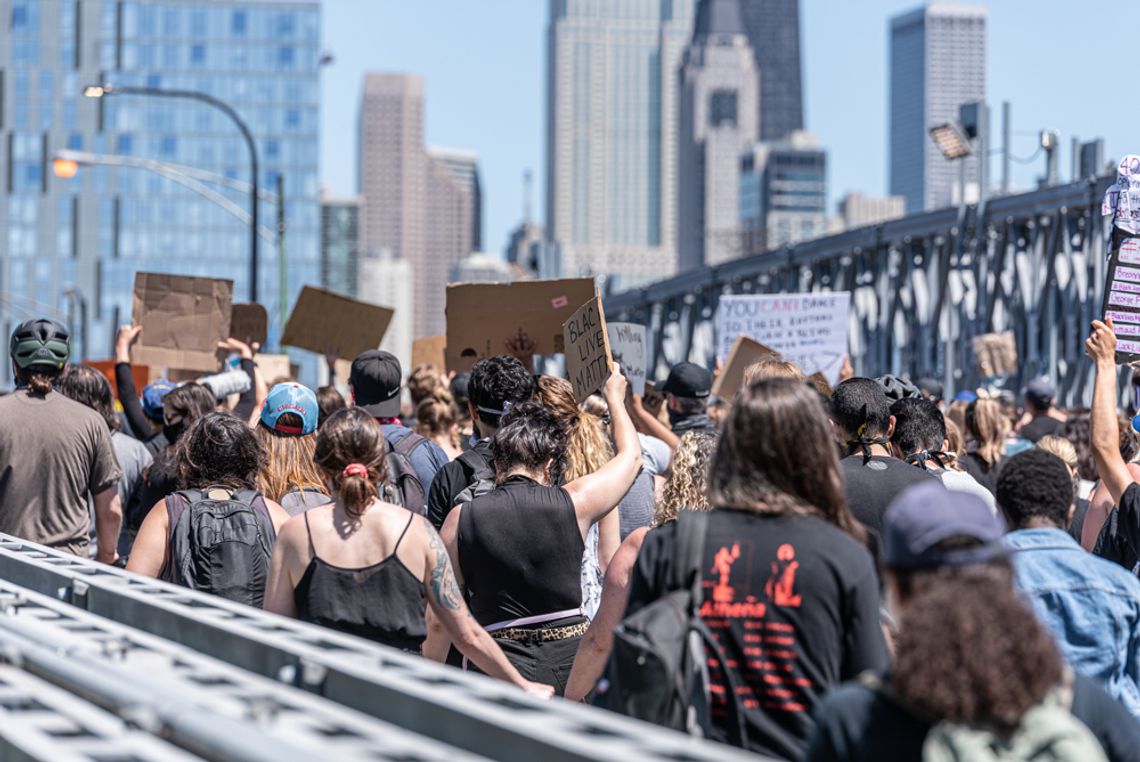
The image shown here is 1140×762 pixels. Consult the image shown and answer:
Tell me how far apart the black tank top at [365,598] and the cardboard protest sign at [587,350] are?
6.81 feet

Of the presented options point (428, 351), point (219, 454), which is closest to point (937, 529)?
point (219, 454)

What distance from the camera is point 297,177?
357ft

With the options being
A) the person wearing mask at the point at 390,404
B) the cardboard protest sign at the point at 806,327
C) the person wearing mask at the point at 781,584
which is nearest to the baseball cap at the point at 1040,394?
the cardboard protest sign at the point at 806,327

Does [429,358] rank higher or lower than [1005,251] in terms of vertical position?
lower

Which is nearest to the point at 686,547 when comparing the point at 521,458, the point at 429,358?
the point at 521,458

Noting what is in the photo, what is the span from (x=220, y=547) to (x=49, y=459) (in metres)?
1.62

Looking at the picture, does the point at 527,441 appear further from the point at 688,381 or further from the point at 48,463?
the point at 688,381

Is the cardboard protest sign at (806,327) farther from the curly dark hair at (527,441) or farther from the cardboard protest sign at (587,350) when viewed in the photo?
the curly dark hair at (527,441)

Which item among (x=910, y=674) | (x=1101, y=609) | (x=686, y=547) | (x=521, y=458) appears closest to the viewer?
(x=910, y=674)

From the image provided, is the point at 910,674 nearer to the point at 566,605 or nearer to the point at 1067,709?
the point at 1067,709

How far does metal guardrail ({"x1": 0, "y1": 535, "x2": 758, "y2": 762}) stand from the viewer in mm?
2650

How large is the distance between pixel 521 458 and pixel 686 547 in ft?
6.39

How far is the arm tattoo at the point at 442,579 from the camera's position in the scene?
16.2ft

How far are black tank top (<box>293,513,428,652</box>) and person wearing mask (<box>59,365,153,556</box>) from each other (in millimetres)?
2912
